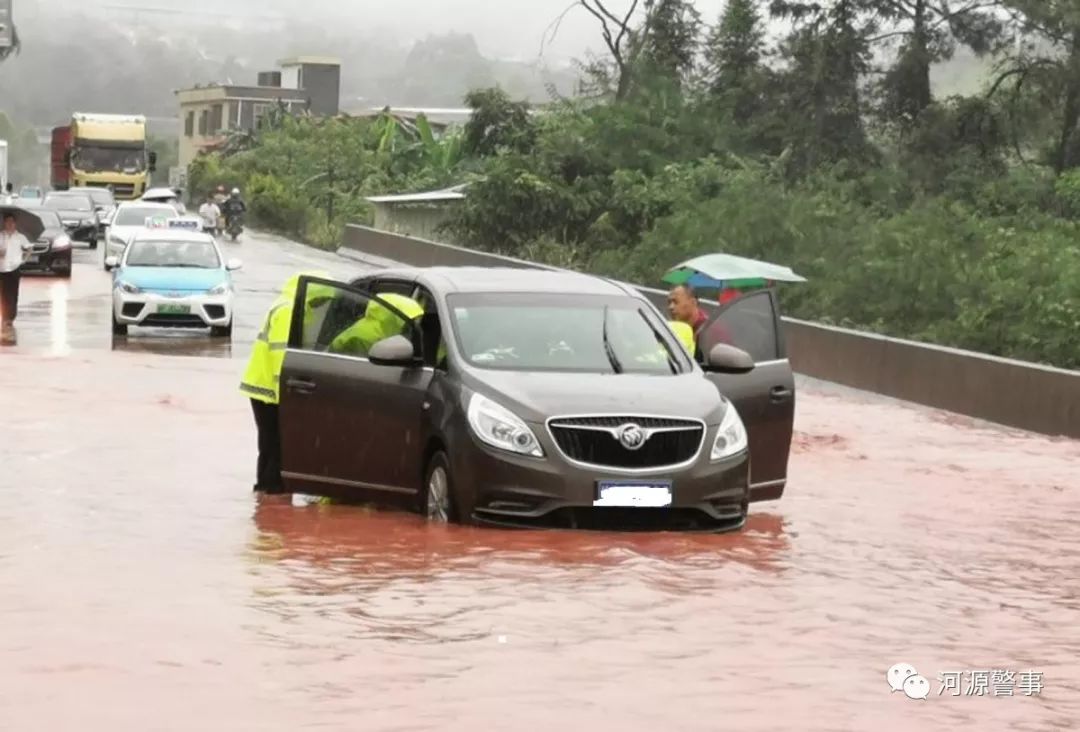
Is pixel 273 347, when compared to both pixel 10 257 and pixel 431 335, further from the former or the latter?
pixel 10 257

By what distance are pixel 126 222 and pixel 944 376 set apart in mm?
30763

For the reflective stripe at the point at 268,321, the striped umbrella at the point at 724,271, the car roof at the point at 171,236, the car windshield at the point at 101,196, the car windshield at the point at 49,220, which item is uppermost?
the reflective stripe at the point at 268,321

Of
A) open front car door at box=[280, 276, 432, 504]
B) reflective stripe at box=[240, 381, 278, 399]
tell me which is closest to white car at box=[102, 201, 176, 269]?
reflective stripe at box=[240, 381, 278, 399]

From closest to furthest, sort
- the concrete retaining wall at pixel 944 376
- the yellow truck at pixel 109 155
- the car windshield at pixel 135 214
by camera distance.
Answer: the concrete retaining wall at pixel 944 376, the car windshield at pixel 135 214, the yellow truck at pixel 109 155

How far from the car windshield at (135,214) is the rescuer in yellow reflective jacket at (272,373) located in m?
38.0

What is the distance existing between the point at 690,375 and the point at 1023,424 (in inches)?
412

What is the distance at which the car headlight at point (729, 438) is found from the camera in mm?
13172

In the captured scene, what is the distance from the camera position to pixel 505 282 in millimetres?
14555

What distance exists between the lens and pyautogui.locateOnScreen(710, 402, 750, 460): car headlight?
13172mm

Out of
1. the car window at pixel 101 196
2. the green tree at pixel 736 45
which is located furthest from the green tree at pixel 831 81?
the car window at pixel 101 196

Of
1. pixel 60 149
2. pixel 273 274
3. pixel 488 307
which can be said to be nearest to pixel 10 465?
pixel 488 307

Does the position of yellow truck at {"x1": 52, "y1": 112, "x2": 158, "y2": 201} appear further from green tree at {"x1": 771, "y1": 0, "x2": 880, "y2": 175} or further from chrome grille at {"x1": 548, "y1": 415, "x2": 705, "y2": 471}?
chrome grille at {"x1": 548, "y1": 415, "x2": 705, "y2": 471}

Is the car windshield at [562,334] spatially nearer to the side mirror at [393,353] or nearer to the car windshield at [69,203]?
the side mirror at [393,353]

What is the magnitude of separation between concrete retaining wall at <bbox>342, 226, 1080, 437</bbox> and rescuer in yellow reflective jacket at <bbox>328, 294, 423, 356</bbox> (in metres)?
8.30
